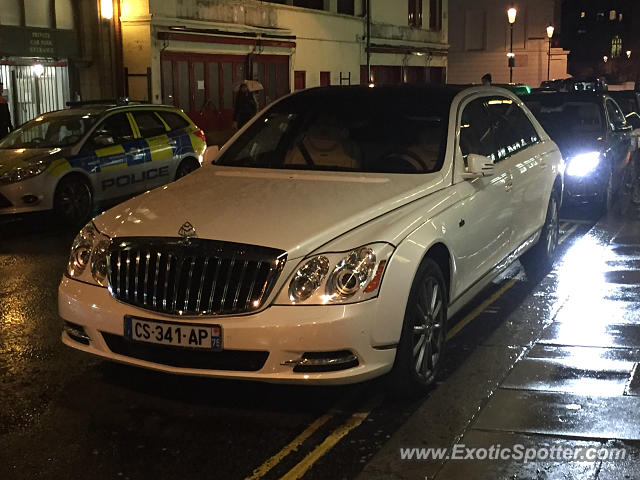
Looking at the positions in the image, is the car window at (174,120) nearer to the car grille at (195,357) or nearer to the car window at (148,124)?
the car window at (148,124)

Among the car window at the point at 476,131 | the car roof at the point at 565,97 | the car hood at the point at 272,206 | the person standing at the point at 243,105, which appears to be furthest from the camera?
the person standing at the point at 243,105

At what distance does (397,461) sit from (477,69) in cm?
7274

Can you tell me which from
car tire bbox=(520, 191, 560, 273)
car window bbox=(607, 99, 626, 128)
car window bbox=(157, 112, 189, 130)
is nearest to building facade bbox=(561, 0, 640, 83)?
car window bbox=(607, 99, 626, 128)

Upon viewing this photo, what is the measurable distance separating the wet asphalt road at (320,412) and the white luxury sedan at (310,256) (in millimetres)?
309

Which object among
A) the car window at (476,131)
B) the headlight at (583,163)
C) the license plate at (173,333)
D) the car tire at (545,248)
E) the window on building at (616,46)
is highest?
the window on building at (616,46)

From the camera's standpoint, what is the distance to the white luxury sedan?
460 cm

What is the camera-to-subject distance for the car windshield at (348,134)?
19.8 feet

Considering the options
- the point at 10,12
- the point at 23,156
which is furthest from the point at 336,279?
the point at 10,12

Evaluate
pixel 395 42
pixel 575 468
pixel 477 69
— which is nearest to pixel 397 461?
pixel 575 468

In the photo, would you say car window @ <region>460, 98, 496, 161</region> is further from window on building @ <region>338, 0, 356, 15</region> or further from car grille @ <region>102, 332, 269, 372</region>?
window on building @ <region>338, 0, 356, 15</region>

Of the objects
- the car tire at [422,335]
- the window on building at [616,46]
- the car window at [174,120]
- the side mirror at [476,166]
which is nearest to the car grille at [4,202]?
the car window at [174,120]

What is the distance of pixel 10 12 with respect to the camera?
68.9 ft

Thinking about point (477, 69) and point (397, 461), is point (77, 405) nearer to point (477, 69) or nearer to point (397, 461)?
point (397, 461)

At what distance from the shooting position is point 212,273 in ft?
15.4
